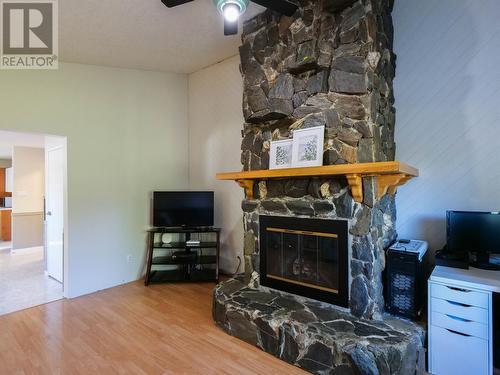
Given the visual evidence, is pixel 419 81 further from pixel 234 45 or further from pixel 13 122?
pixel 13 122

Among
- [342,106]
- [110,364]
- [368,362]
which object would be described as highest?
[342,106]

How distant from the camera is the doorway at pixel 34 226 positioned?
3.72 m

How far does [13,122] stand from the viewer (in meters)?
3.24

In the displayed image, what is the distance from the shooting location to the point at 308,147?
2.69 meters

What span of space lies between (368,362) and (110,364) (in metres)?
1.96

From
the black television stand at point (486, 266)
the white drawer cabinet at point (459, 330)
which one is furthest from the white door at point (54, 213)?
the black television stand at point (486, 266)

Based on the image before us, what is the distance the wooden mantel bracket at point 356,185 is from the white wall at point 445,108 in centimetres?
80

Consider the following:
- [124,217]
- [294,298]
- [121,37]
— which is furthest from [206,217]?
[121,37]

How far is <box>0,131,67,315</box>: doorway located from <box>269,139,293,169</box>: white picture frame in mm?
2684

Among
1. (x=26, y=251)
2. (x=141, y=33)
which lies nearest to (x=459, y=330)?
(x=141, y=33)

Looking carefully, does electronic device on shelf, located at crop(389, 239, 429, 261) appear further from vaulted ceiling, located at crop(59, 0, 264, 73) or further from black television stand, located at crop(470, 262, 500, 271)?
vaulted ceiling, located at crop(59, 0, 264, 73)

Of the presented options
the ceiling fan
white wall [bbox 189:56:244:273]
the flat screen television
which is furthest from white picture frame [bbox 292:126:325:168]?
the flat screen television

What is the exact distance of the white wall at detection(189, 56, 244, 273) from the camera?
4191mm

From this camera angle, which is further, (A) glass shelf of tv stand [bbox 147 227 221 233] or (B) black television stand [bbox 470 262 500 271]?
(A) glass shelf of tv stand [bbox 147 227 221 233]
